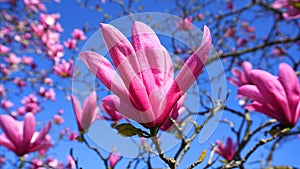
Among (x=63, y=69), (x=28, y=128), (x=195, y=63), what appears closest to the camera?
(x=195, y=63)

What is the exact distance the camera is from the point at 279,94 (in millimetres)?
793

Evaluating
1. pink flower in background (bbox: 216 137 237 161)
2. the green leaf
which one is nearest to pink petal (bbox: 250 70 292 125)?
the green leaf

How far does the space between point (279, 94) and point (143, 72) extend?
0.45 m

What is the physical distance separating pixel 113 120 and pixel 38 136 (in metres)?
0.30

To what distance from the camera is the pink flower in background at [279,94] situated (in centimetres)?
78

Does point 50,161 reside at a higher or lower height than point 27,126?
lower

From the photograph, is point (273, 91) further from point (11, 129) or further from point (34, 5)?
point (34, 5)

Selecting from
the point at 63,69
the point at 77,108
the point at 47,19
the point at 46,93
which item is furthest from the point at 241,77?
the point at 46,93

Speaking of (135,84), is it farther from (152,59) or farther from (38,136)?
(38,136)

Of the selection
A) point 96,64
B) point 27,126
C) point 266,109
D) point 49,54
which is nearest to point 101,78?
point 96,64

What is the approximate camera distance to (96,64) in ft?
1.58

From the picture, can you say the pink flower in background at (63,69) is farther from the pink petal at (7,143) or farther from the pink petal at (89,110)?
the pink petal at (89,110)

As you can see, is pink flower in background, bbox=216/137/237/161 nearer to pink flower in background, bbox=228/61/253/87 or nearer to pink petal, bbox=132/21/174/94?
pink flower in background, bbox=228/61/253/87

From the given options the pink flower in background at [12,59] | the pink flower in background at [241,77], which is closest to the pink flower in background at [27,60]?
the pink flower in background at [12,59]
